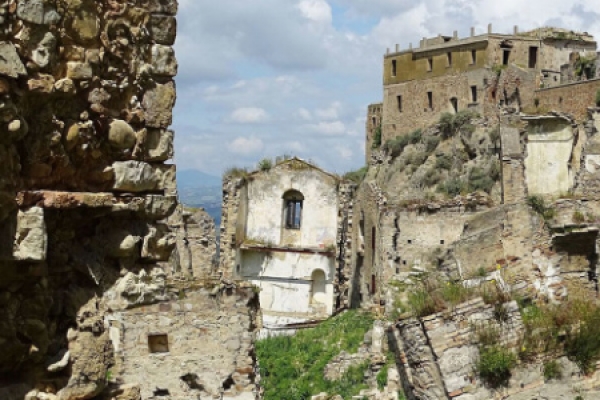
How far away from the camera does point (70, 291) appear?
17.5 ft

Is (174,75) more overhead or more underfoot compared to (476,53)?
more underfoot

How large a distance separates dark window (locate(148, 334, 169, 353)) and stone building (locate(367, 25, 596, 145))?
3922cm

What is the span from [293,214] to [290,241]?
44.6 inches

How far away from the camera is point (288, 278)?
30.2 meters

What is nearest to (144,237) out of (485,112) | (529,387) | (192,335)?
(192,335)

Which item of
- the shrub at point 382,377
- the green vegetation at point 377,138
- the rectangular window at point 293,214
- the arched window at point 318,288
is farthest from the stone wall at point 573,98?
the shrub at point 382,377

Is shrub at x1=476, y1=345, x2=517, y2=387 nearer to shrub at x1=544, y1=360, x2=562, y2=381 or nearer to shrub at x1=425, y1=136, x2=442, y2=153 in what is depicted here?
shrub at x1=544, y1=360, x2=562, y2=381

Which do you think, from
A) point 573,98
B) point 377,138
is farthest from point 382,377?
point 377,138

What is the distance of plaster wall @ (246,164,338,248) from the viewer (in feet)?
99.1

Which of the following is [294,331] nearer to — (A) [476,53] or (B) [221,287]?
(B) [221,287]

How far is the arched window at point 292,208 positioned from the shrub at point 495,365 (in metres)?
20.2

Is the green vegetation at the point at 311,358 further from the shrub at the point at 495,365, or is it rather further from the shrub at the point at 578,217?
the shrub at the point at 495,365

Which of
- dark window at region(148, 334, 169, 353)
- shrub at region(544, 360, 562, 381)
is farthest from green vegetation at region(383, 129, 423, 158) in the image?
dark window at region(148, 334, 169, 353)

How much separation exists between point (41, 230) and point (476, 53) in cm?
5033
